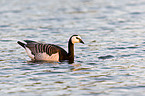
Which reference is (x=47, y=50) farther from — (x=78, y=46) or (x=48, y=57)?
→ (x=78, y=46)

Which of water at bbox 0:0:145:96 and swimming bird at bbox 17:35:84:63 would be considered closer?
water at bbox 0:0:145:96

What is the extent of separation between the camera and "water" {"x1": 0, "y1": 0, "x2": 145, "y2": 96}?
11445mm

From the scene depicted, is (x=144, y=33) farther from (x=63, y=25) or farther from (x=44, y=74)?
(x=44, y=74)

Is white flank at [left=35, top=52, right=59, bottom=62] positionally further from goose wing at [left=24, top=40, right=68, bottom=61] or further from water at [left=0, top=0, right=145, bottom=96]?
water at [left=0, top=0, right=145, bottom=96]

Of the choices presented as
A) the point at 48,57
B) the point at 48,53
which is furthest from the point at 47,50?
the point at 48,57

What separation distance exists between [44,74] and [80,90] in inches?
98.1

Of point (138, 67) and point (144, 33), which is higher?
point (144, 33)

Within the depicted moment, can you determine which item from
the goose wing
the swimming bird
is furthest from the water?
the goose wing

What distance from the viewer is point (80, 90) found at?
11.0 meters

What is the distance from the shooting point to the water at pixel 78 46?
37.6 ft

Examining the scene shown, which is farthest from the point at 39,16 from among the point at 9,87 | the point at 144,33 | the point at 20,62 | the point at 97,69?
the point at 9,87

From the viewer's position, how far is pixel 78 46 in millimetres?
18359

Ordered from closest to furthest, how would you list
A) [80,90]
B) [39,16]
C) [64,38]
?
[80,90]
[64,38]
[39,16]

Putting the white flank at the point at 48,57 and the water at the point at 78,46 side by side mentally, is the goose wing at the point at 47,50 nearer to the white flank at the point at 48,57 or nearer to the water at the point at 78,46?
the white flank at the point at 48,57
